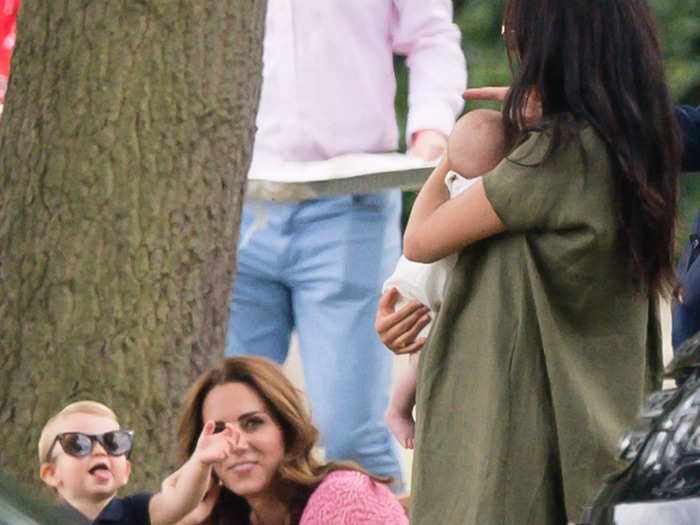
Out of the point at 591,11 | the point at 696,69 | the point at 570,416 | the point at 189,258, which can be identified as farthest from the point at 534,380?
the point at 696,69

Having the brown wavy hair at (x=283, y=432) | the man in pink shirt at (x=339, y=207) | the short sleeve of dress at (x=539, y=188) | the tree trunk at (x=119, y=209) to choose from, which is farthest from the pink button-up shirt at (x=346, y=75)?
the short sleeve of dress at (x=539, y=188)

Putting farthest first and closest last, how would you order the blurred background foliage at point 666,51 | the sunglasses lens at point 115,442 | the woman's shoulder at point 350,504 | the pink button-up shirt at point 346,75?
the blurred background foliage at point 666,51, the pink button-up shirt at point 346,75, the sunglasses lens at point 115,442, the woman's shoulder at point 350,504

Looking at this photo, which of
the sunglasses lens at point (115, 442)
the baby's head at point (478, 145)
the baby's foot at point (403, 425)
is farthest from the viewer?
the sunglasses lens at point (115, 442)

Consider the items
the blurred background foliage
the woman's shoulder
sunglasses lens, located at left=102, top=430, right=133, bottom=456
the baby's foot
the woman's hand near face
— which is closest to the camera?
the woman's hand near face

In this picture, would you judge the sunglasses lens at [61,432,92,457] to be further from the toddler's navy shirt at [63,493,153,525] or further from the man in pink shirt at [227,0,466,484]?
the man in pink shirt at [227,0,466,484]

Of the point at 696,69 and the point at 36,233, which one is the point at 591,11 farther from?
the point at 696,69

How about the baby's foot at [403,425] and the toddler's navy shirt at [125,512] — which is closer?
the baby's foot at [403,425]

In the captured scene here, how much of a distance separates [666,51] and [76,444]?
25.7 feet

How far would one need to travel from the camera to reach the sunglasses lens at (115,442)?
18.0ft

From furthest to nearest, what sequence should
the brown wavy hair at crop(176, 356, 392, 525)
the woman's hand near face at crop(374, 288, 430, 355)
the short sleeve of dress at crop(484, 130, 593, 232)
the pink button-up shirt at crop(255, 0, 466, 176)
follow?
the pink button-up shirt at crop(255, 0, 466, 176), the brown wavy hair at crop(176, 356, 392, 525), the woman's hand near face at crop(374, 288, 430, 355), the short sleeve of dress at crop(484, 130, 593, 232)

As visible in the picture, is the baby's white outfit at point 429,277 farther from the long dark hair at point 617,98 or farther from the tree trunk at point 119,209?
the tree trunk at point 119,209

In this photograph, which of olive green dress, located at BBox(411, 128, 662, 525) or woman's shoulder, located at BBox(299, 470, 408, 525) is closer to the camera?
olive green dress, located at BBox(411, 128, 662, 525)

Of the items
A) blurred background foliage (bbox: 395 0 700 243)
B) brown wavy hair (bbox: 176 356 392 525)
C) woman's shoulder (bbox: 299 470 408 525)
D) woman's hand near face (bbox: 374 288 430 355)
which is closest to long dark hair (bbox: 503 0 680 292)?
woman's hand near face (bbox: 374 288 430 355)

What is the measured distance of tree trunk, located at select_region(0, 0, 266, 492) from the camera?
20.8ft
